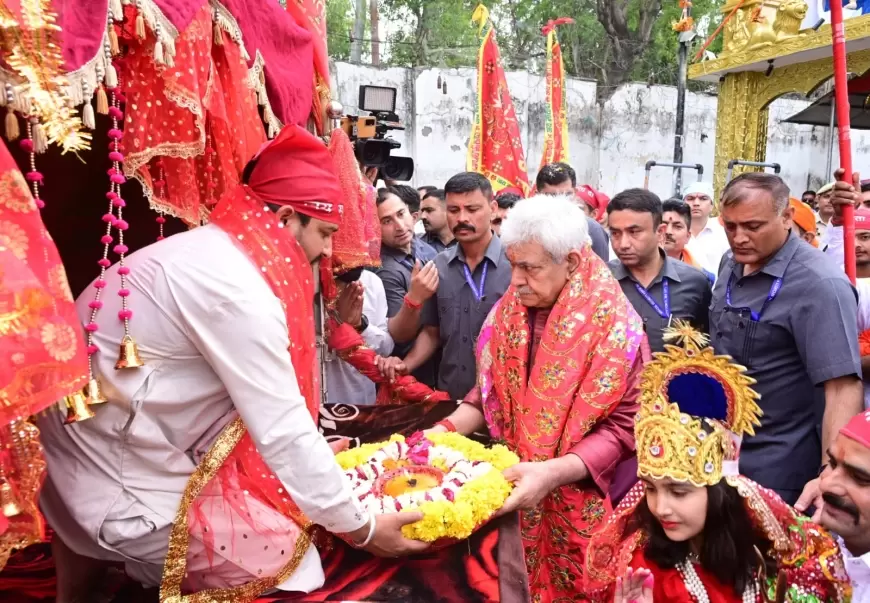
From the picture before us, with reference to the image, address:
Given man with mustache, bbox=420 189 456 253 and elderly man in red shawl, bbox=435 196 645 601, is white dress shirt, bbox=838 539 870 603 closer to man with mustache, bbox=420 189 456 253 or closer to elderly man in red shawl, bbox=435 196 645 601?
elderly man in red shawl, bbox=435 196 645 601

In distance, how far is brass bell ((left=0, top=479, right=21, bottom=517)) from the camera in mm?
1249

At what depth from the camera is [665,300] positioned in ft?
10.8

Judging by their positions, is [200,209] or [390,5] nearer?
[200,209]

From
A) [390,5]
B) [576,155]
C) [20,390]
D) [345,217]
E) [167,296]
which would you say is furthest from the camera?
[390,5]

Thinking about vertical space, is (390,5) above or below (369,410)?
above

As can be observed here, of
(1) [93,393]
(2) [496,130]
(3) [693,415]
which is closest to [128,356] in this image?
(1) [93,393]

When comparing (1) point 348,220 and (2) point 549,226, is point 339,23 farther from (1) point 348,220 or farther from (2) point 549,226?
(2) point 549,226

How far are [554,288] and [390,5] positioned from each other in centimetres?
2066

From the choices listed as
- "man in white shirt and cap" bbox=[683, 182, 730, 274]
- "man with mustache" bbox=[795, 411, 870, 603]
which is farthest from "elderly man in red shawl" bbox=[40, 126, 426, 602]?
"man in white shirt and cap" bbox=[683, 182, 730, 274]

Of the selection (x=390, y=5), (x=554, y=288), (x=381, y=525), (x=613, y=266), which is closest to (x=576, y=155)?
(x=390, y=5)

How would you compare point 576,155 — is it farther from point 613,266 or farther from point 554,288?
point 554,288

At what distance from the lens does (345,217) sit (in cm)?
347

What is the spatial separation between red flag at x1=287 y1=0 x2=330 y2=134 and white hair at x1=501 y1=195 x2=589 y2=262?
1341mm

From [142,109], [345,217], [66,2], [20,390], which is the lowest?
[20,390]
